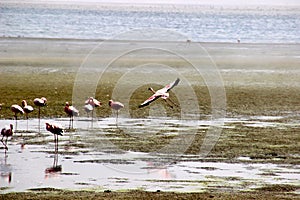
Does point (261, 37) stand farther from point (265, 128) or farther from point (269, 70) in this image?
point (265, 128)

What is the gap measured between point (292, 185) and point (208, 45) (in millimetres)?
39936

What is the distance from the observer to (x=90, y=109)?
21.7m

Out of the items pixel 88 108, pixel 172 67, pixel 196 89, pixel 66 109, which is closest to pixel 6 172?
pixel 66 109

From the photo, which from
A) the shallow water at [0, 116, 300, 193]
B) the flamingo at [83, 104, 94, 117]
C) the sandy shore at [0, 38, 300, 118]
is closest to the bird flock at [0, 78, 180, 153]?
the flamingo at [83, 104, 94, 117]

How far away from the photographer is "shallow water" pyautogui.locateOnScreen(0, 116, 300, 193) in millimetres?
14445

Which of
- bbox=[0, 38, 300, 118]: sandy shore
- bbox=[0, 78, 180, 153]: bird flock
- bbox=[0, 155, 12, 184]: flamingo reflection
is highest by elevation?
bbox=[0, 38, 300, 118]: sandy shore

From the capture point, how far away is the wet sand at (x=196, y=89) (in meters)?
18.3

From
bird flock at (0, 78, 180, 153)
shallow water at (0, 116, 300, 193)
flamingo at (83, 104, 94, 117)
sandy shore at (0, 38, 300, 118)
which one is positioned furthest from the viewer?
sandy shore at (0, 38, 300, 118)

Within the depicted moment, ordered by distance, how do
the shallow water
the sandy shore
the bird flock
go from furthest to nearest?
the sandy shore < the bird flock < the shallow water

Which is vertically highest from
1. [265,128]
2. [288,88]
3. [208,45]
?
[208,45]

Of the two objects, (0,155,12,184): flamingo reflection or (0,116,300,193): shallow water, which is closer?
(0,116,300,193): shallow water

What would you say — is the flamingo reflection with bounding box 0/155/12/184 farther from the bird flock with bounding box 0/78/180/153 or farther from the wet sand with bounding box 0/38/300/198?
the wet sand with bounding box 0/38/300/198

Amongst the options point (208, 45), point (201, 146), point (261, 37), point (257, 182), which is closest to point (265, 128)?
point (201, 146)

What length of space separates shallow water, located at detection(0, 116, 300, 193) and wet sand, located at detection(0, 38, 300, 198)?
0.36 meters
